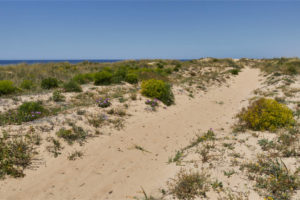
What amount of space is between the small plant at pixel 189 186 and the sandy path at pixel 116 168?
37 cm

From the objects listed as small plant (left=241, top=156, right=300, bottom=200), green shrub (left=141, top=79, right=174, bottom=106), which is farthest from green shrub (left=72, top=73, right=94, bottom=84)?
small plant (left=241, top=156, right=300, bottom=200)

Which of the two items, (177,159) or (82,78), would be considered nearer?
(177,159)

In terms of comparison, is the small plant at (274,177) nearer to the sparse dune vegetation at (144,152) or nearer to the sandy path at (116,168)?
the sparse dune vegetation at (144,152)

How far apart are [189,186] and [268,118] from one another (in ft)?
14.3

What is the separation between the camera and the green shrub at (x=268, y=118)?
5895mm

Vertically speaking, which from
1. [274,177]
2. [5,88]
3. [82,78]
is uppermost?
[82,78]

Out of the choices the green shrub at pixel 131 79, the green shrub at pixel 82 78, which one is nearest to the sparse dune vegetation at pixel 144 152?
the green shrub at pixel 82 78

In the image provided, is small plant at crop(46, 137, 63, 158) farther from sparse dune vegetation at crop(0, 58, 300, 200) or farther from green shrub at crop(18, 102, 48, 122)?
green shrub at crop(18, 102, 48, 122)

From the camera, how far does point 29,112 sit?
6508 mm

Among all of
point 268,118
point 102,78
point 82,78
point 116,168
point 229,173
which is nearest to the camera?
point 229,173

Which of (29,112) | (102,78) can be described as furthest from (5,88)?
(102,78)

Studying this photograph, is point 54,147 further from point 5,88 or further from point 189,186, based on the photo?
point 5,88

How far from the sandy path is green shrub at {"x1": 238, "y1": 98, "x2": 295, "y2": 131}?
3.12 feet

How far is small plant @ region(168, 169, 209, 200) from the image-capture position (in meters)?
3.21
